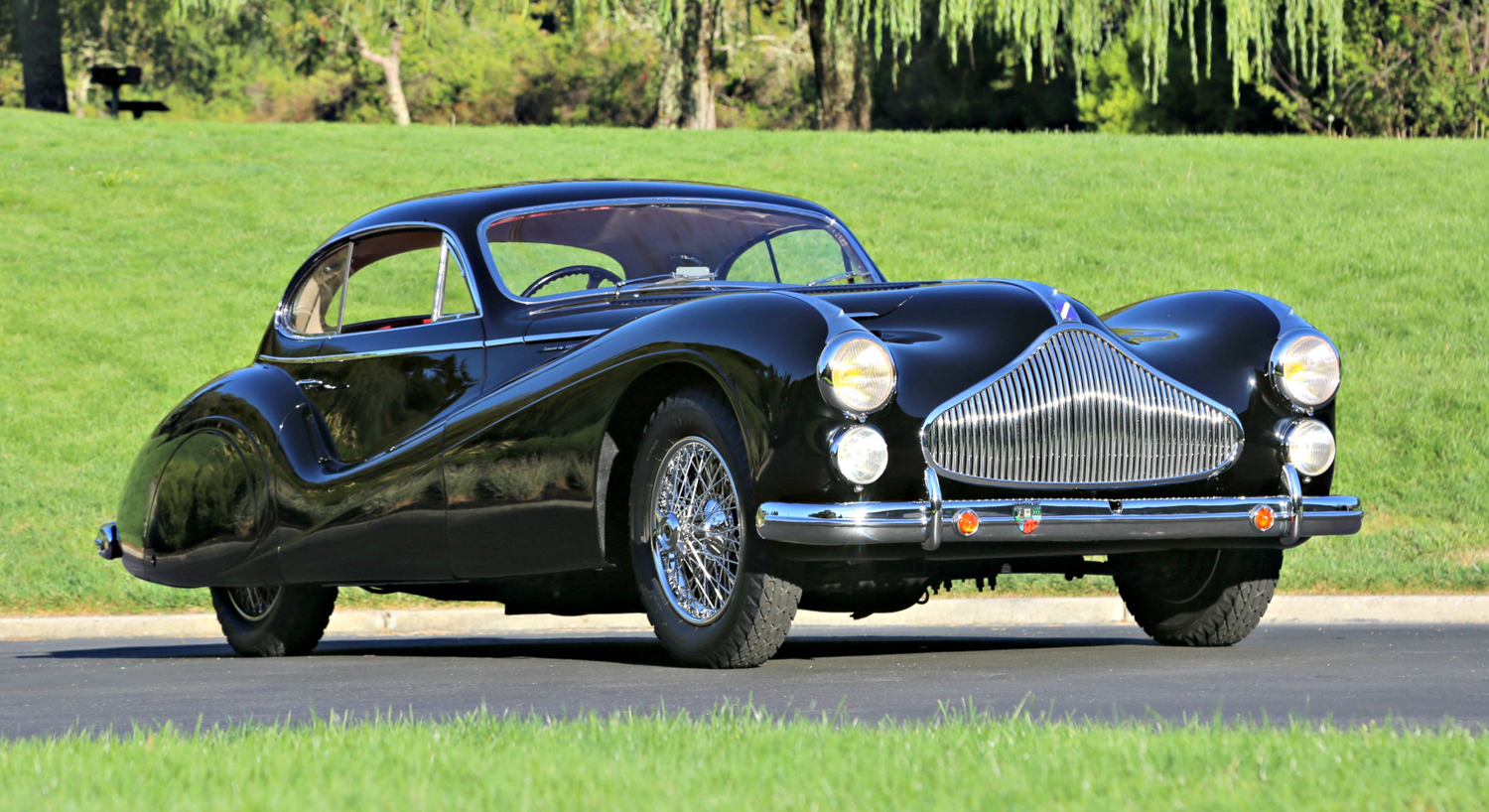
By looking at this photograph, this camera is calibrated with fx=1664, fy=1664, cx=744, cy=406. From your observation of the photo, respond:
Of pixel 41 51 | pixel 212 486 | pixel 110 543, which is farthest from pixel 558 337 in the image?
pixel 41 51

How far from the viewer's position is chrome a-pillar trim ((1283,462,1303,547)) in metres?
5.45

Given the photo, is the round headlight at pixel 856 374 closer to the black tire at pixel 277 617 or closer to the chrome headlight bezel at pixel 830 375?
the chrome headlight bezel at pixel 830 375

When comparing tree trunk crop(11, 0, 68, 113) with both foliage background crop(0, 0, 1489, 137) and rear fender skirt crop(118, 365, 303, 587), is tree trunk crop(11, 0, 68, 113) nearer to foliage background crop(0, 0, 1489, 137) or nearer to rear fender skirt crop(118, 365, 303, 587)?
foliage background crop(0, 0, 1489, 137)

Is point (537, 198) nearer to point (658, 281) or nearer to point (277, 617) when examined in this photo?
point (658, 281)

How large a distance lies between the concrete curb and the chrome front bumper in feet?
11.5

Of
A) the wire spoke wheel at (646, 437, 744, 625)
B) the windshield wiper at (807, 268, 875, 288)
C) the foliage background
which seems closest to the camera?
the wire spoke wheel at (646, 437, 744, 625)

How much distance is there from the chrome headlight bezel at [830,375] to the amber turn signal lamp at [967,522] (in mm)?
404

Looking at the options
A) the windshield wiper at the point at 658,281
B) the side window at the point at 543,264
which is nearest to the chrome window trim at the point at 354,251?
the side window at the point at 543,264

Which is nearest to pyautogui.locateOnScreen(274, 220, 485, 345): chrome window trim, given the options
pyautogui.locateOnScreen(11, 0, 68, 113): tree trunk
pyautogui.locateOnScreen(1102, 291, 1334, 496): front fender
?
pyautogui.locateOnScreen(1102, 291, 1334, 496): front fender

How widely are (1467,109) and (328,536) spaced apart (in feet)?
101

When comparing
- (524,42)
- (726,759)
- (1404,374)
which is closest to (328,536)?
(726,759)

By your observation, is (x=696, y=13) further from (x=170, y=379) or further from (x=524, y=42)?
(x=524, y=42)

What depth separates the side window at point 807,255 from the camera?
706 centimetres

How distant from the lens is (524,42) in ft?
216
